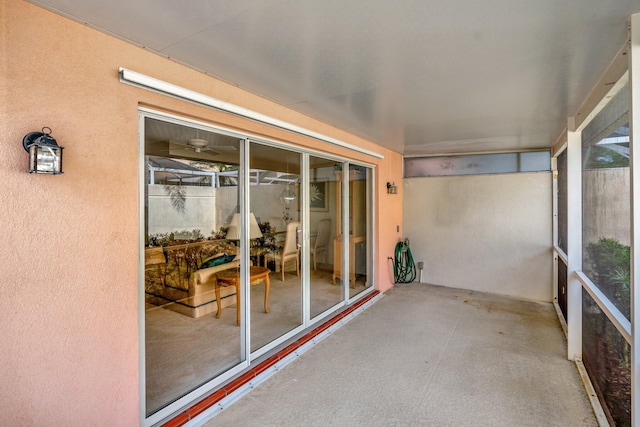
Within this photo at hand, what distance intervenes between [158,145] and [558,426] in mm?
3489

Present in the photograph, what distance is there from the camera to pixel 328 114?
10.9 feet

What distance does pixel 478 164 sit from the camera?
558 cm

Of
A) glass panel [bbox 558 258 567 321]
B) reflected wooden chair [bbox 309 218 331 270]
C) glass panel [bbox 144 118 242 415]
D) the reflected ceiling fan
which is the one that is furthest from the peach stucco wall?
glass panel [bbox 558 258 567 321]

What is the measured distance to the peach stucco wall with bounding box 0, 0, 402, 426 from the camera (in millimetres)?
1393

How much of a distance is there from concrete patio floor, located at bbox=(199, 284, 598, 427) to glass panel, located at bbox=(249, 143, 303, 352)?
0.51m

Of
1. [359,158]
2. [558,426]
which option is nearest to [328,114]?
[359,158]

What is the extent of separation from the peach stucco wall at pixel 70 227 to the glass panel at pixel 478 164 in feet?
16.7

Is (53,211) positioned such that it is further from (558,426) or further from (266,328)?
(558,426)

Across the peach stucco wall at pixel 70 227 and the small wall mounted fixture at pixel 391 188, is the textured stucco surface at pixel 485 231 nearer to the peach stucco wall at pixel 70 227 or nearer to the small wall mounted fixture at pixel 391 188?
the small wall mounted fixture at pixel 391 188

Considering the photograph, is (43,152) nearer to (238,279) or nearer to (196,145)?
(196,145)

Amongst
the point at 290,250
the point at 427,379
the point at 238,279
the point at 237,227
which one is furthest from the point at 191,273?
the point at 427,379

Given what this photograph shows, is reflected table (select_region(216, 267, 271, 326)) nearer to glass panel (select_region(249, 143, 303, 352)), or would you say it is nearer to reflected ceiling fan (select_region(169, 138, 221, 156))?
glass panel (select_region(249, 143, 303, 352))

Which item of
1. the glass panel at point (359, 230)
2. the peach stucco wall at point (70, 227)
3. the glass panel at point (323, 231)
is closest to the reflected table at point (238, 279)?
the glass panel at point (323, 231)

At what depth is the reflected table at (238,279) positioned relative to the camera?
9.45 ft
